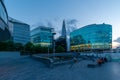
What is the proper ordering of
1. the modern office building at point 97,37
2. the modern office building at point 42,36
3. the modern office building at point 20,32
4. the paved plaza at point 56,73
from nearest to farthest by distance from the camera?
the paved plaza at point 56,73 → the modern office building at point 97,37 → the modern office building at point 20,32 → the modern office building at point 42,36

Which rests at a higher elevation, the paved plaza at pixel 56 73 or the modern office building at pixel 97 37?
the modern office building at pixel 97 37

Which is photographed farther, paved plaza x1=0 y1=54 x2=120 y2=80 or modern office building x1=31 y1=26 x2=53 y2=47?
modern office building x1=31 y1=26 x2=53 y2=47

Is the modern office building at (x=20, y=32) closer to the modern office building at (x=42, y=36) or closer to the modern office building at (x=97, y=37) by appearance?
the modern office building at (x=42, y=36)

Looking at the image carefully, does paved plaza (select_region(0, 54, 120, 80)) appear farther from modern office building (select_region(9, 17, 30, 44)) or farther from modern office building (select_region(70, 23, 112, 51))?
modern office building (select_region(9, 17, 30, 44))

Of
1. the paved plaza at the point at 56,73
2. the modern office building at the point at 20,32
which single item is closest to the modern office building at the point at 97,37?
the modern office building at the point at 20,32

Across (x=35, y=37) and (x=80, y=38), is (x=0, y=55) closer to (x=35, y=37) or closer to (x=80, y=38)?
(x=80, y=38)

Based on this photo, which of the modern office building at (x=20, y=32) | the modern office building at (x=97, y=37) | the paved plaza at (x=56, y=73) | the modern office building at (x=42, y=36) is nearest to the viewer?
the paved plaza at (x=56, y=73)

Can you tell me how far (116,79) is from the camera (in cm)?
1198

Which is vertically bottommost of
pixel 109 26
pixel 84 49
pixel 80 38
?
pixel 84 49

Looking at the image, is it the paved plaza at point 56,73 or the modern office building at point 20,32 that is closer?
the paved plaza at point 56,73

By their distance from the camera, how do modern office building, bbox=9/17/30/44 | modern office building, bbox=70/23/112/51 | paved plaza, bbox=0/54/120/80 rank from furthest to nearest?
modern office building, bbox=9/17/30/44, modern office building, bbox=70/23/112/51, paved plaza, bbox=0/54/120/80

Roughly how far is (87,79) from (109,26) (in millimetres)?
117203

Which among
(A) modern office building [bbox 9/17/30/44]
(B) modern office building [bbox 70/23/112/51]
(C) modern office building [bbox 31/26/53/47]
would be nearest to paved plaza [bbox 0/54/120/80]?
(B) modern office building [bbox 70/23/112/51]

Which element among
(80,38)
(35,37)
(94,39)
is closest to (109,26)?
(94,39)
